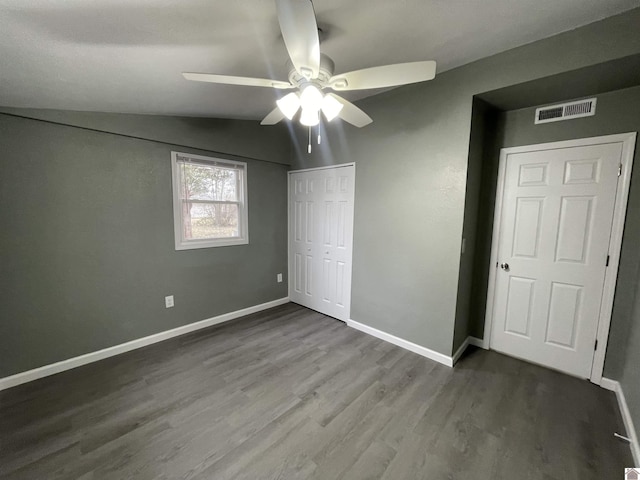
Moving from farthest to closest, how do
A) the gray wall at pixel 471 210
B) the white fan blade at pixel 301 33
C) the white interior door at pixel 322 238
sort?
the white interior door at pixel 322 238, the gray wall at pixel 471 210, the white fan blade at pixel 301 33

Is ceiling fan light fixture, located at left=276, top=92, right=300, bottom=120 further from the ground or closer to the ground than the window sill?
further from the ground

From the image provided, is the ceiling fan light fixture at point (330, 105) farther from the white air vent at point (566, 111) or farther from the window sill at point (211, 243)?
the window sill at point (211, 243)

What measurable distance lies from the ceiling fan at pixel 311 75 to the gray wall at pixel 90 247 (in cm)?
171

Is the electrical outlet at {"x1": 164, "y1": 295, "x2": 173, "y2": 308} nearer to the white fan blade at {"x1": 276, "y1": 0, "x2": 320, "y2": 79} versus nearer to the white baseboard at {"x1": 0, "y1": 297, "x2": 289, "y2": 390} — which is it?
the white baseboard at {"x1": 0, "y1": 297, "x2": 289, "y2": 390}

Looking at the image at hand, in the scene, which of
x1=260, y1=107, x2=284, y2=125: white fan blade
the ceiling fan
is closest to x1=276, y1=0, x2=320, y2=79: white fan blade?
the ceiling fan

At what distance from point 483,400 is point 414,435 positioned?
2.35ft

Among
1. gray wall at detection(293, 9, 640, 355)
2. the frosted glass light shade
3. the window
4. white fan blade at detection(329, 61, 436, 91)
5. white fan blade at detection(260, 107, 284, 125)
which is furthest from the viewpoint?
the window

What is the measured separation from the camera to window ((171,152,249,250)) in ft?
9.29

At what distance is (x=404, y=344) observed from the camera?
2.71 meters

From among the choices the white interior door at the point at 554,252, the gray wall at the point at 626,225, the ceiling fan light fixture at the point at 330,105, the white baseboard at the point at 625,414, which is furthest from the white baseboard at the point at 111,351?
the gray wall at the point at 626,225

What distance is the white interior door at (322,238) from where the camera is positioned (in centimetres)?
320

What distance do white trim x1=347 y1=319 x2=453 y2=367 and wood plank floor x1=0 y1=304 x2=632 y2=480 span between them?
0.27 ft

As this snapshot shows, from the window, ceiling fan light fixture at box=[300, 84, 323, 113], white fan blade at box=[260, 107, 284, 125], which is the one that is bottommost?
the window

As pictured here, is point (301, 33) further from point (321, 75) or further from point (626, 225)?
point (626, 225)
